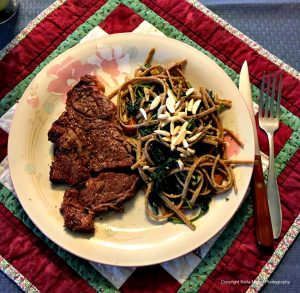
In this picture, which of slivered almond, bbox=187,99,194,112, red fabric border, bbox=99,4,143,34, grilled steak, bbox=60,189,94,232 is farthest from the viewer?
red fabric border, bbox=99,4,143,34

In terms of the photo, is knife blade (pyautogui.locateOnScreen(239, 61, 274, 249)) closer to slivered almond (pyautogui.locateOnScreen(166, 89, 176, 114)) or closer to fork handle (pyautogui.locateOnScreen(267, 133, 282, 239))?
fork handle (pyautogui.locateOnScreen(267, 133, 282, 239))

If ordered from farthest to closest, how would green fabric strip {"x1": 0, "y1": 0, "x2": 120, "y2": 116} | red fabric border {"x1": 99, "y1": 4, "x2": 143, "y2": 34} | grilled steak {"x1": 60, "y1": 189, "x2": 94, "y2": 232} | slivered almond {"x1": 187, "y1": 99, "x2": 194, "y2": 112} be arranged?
red fabric border {"x1": 99, "y1": 4, "x2": 143, "y2": 34} < green fabric strip {"x1": 0, "y1": 0, "x2": 120, "y2": 116} < slivered almond {"x1": 187, "y1": 99, "x2": 194, "y2": 112} < grilled steak {"x1": 60, "y1": 189, "x2": 94, "y2": 232}

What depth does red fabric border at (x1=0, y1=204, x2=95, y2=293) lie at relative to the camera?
2754 millimetres

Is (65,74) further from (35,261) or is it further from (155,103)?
(35,261)

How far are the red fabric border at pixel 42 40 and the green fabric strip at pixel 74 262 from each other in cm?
84

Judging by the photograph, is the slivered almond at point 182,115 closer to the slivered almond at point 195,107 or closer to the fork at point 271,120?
the slivered almond at point 195,107

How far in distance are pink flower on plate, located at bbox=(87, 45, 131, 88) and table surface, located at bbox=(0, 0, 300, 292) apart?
0.73m

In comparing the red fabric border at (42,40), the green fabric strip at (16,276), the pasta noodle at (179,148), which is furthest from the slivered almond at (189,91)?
Answer: the green fabric strip at (16,276)

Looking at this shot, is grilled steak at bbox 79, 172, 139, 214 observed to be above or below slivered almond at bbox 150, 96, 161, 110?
below

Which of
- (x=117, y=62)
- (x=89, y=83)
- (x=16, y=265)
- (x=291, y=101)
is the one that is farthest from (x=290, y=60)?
(x=16, y=265)

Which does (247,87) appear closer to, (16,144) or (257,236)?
(257,236)

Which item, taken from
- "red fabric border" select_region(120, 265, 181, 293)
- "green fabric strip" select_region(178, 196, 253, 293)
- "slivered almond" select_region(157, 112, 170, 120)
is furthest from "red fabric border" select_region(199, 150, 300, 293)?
"slivered almond" select_region(157, 112, 170, 120)

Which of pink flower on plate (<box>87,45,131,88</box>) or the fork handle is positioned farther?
pink flower on plate (<box>87,45,131,88</box>)

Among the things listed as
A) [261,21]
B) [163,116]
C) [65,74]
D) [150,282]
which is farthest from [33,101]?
[261,21]
